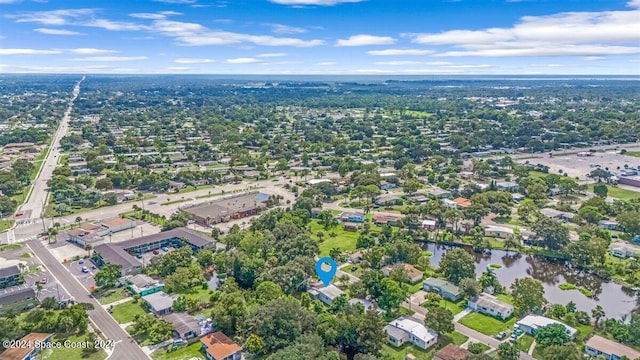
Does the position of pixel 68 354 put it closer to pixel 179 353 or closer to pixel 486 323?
pixel 179 353

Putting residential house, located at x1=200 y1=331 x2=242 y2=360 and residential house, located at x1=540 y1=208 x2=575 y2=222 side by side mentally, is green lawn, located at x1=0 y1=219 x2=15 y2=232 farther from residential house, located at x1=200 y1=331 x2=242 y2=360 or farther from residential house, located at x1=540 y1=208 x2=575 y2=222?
residential house, located at x1=540 y1=208 x2=575 y2=222

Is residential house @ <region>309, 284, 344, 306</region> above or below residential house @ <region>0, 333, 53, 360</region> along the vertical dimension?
below

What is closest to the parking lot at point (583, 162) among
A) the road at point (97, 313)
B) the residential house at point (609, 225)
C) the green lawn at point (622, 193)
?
the green lawn at point (622, 193)

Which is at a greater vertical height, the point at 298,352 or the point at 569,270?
the point at 298,352

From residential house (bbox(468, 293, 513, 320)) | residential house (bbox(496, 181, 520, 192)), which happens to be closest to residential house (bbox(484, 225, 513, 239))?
residential house (bbox(468, 293, 513, 320))

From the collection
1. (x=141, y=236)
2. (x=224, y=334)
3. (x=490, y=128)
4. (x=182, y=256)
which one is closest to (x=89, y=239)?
(x=141, y=236)

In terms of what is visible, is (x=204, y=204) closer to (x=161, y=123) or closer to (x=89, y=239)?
(x=89, y=239)
